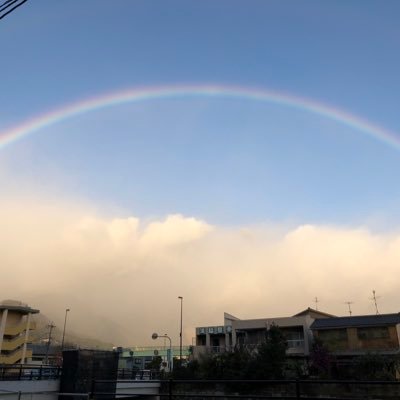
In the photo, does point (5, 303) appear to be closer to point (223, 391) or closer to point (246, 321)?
point (246, 321)

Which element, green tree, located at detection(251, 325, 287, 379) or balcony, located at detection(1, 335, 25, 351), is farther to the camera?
balcony, located at detection(1, 335, 25, 351)

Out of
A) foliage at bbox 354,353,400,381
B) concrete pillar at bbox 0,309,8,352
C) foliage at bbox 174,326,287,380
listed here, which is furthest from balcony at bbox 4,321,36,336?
foliage at bbox 354,353,400,381

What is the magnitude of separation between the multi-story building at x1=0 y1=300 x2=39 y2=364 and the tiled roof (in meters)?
48.4

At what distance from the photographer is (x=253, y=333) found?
59.2 metres

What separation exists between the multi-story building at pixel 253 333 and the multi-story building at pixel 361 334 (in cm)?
221

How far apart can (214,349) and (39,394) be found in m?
45.2

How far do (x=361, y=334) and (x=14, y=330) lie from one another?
54471 mm

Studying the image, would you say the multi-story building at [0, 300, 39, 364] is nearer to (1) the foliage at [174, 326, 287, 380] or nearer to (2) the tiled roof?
(1) the foliage at [174, 326, 287, 380]

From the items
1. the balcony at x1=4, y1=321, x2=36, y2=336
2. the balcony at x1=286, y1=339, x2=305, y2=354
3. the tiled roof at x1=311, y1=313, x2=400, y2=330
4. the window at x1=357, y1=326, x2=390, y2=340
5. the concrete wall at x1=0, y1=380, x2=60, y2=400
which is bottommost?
→ the concrete wall at x1=0, y1=380, x2=60, y2=400

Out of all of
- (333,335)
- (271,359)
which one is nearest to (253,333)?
(333,335)

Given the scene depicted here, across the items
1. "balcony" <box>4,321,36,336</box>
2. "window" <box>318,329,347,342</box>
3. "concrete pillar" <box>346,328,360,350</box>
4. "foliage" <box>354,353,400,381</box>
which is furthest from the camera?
"balcony" <box>4,321,36,336</box>

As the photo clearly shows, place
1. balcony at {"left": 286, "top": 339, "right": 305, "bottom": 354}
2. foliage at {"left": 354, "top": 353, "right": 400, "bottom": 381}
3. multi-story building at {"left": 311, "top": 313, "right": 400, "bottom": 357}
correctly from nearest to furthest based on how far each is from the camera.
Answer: foliage at {"left": 354, "top": 353, "right": 400, "bottom": 381} < multi-story building at {"left": 311, "top": 313, "right": 400, "bottom": 357} < balcony at {"left": 286, "top": 339, "right": 305, "bottom": 354}

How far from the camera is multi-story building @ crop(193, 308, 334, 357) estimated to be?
53469 mm

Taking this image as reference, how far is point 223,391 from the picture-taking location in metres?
38.6
